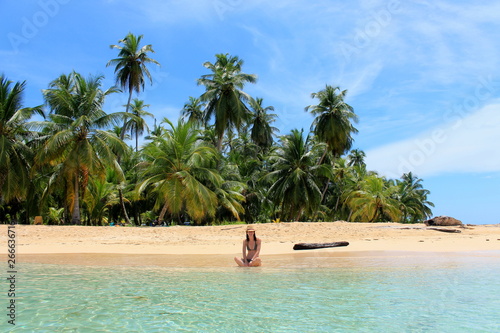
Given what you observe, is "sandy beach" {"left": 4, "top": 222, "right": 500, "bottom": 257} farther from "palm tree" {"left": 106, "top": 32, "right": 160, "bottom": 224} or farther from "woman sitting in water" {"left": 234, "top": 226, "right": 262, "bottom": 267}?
"palm tree" {"left": 106, "top": 32, "right": 160, "bottom": 224}

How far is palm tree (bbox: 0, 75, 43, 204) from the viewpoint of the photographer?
20.1m

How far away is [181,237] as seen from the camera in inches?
598

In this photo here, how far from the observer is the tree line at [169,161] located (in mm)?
20188

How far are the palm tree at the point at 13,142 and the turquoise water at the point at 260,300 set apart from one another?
1476cm

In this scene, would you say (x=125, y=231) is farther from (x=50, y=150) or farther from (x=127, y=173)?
(x=127, y=173)

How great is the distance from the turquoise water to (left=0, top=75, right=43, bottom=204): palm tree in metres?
14.8

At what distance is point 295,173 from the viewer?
27312 mm

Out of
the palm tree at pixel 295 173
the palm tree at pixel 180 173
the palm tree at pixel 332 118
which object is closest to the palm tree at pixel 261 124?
the palm tree at pixel 332 118

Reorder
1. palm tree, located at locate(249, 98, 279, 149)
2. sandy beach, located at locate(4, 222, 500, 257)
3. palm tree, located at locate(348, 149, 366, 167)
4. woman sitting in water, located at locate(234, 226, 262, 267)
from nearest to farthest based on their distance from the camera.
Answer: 1. woman sitting in water, located at locate(234, 226, 262, 267)
2. sandy beach, located at locate(4, 222, 500, 257)
3. palm tree, located at locate(249, 98, 279, 149)
4. palm tree, located at locate(348, 149, 366, 167)

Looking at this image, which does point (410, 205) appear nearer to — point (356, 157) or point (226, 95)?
point (356, 157)

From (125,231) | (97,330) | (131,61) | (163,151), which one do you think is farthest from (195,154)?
(97,330)

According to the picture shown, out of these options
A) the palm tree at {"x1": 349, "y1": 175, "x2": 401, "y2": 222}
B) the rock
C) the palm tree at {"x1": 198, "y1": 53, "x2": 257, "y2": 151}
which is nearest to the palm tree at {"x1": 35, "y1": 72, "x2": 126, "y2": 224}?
the palm tree at {"x1": 198, "y1": 53, "x2": 257, "y2": 151}

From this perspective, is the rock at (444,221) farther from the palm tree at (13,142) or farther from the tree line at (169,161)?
the palm tree at (13,142)

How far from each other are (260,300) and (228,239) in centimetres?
1009
